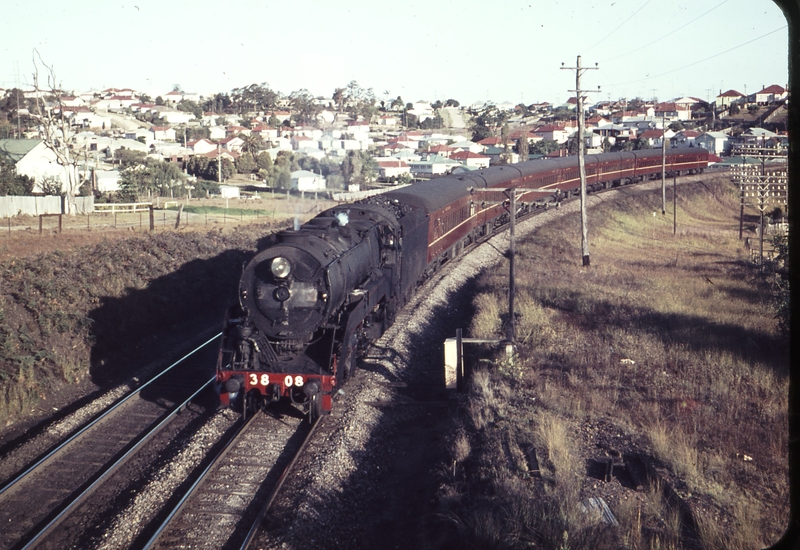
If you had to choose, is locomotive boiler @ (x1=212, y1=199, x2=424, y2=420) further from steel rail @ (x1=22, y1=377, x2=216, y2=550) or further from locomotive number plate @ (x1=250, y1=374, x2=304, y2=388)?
steel rail @ (x1=22, y1=377, x2=216, y2=550)

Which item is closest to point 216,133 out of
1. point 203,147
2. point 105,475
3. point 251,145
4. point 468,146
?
point 203,147

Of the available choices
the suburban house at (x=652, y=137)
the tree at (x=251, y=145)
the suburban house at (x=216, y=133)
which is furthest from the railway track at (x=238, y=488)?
the suburban house at (x=216, y=133)

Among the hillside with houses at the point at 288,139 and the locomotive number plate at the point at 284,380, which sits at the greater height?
the hillside with houses at the point at 288,139

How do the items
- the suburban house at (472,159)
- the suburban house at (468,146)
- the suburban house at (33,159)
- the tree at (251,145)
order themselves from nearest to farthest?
the suburban house at (33,159) → the tree at (251,145) → the suburban house at (472,159) → the suburban house at (468,146)

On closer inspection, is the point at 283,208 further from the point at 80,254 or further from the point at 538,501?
the point at 538,501

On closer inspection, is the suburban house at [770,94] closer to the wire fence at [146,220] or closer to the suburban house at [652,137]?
the suburban house at [652,137]

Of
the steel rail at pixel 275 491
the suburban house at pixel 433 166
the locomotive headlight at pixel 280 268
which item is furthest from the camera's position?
the suburban house at pixel 433 166

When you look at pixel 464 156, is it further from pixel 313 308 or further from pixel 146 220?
pixel 313 308
